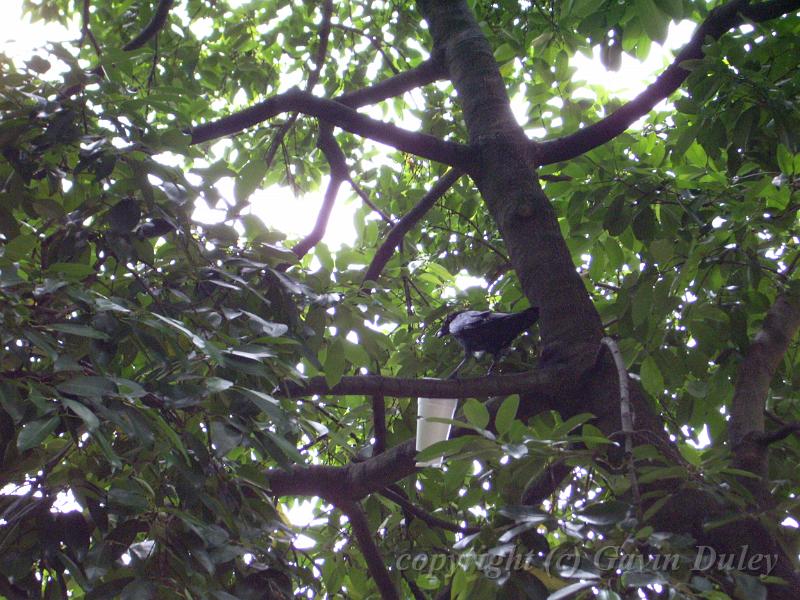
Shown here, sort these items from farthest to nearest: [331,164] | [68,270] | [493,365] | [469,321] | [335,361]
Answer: [331,164]
[493,365]
[469,321]
[335,361]
[68,270]

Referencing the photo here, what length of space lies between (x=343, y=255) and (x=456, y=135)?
1883 mm

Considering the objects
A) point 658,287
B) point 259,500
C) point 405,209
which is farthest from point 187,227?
point 405,209

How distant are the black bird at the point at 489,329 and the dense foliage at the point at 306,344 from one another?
25 cm

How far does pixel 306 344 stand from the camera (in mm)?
2043

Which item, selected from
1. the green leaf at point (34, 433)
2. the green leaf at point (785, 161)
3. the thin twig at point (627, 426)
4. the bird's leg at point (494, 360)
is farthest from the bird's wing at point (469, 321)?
the green leaf at point (34, 433)

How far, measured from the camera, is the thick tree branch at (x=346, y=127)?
8.34 feet

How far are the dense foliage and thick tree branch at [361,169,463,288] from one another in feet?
0.23

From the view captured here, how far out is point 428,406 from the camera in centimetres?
219

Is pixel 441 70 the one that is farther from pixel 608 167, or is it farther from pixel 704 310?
pixel 704 310

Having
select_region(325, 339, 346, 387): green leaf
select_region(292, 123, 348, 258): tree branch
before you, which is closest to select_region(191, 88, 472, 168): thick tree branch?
select_region(292, 123, 348, 258): tree branch

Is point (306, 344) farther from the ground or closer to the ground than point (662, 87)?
closer to the ground


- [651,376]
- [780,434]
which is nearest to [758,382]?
[780,434]

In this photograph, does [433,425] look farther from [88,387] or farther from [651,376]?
[88,387]

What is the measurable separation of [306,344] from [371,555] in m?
Result: 0.74
